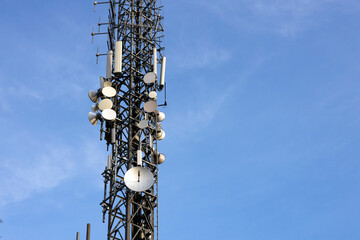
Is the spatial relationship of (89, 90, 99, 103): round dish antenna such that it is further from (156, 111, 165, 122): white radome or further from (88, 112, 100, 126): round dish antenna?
(156, 111, 165, 122): white radome

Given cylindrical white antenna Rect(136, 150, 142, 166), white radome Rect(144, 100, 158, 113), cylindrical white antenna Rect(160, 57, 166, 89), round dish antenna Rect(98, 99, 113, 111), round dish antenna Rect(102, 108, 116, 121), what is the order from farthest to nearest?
cylindrical white antenna Rect(160, 57, 166, 89)
white radome Rect(144, 100, 158, 113)
round dish antenna Rect(98, 99, 113, 111)
round dish antenna Rect(102, 108, 116, 121)
cylindrical white antenna Rect(136, 150, 142, 166)

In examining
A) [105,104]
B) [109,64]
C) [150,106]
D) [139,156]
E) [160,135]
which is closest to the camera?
[139,156]

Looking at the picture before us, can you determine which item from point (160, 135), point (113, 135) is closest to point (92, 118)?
point (113, 135)

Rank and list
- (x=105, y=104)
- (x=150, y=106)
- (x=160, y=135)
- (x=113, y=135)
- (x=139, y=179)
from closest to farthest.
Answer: (x=139, y=179)
(x=113, y=135)
(x=105, y=104)
(x=150, y=106)
(x=160, y=135)

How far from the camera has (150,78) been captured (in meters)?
37.1

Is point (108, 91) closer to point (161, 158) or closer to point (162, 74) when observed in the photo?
point (162, 74)

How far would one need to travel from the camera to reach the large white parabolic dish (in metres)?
33.3

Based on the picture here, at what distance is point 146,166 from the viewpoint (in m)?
35.7

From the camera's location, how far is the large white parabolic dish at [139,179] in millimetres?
33281

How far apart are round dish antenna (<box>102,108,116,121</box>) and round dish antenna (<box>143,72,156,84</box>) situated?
3104mm

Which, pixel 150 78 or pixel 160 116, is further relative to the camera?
pixel 160 116

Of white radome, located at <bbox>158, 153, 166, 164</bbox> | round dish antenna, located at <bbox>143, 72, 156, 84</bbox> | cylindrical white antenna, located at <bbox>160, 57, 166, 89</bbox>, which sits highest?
cylindrical white antenna, located at <bbox>160, 57, 166, 89</bbox>

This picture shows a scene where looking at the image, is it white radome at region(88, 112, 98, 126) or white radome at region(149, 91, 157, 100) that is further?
white radome at region(149, 91, 157, 100)

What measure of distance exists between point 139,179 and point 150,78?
677 cm
